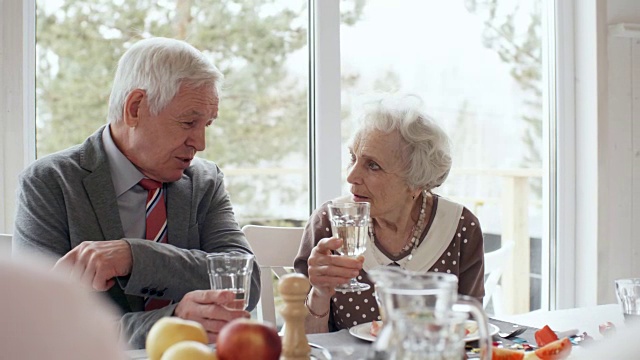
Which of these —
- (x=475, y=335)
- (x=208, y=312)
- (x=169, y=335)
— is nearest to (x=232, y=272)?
(x=208, y=312)

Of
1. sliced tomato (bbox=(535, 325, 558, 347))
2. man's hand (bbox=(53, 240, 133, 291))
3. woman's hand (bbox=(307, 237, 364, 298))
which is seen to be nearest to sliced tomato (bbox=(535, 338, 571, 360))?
sliced tomato (bbox=(535, 325, 558, 347))

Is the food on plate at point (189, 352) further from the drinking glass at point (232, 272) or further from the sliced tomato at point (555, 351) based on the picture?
the sliced tomato at point (555, 351)

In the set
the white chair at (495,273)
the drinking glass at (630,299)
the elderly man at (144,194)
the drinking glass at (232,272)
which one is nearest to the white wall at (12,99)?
the elderly man at (144,194)

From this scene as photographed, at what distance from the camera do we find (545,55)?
397 cm

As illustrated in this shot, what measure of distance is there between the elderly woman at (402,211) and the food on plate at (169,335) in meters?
1.16

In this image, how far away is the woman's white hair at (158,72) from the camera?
2.07m

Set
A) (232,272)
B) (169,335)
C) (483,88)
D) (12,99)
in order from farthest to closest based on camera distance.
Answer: (483,88) → (12,99) → (232,272) → (169,335)

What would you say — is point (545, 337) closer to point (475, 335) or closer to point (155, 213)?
point (475, 335)

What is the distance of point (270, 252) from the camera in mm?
2398

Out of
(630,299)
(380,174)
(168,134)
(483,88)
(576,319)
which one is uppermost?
(483,88)

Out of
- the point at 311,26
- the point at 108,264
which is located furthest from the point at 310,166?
the point at 108,264

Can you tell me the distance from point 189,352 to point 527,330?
1072 millimetres

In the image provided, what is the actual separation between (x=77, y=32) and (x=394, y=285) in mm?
2155

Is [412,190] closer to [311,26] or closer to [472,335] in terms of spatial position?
[472,335]
